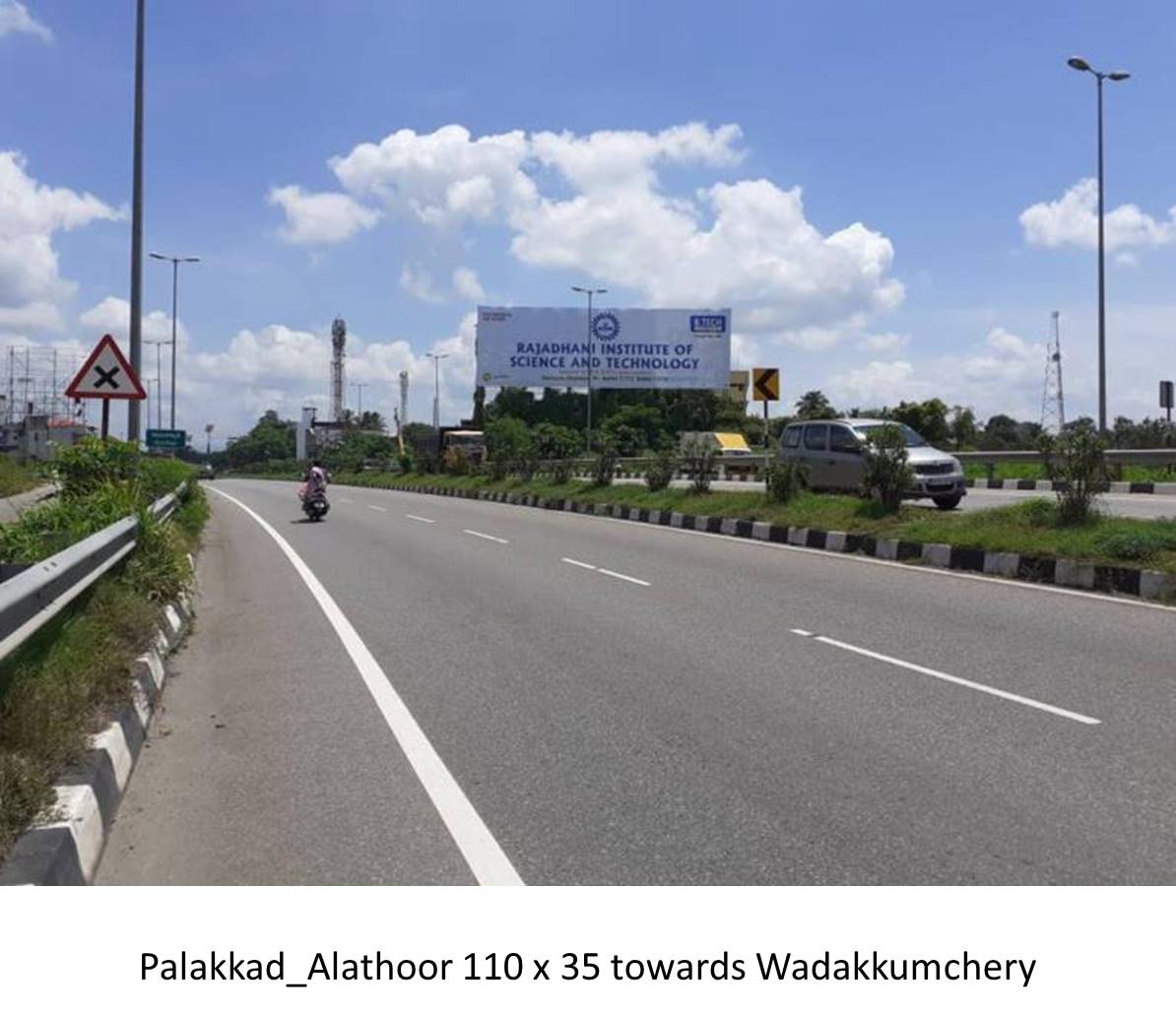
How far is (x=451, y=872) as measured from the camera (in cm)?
451

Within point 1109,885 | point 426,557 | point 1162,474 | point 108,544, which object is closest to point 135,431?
point 426,557

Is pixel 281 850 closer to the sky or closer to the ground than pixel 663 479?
closer to the ground

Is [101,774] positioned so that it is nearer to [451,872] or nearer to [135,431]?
[451,872]

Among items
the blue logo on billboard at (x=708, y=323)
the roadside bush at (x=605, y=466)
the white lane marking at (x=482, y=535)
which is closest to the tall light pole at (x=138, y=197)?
the white lane marking at (x=482, y=535)

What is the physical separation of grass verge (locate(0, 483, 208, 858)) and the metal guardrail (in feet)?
0.79

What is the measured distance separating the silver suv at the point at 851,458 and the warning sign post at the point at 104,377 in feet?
36.6

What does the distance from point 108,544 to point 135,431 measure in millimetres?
10506

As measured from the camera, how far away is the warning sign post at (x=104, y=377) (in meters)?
14.4

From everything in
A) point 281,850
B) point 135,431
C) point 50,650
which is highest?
point 135,431

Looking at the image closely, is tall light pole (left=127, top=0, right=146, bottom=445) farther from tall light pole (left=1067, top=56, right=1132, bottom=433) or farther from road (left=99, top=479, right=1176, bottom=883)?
tall light pole (left=1067, top=56, right=1132, bottom=433)

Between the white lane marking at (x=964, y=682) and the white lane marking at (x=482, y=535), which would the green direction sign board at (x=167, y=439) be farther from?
the white lane marking at (x=964, y=682)

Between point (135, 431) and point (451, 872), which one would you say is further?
point (135, 431)

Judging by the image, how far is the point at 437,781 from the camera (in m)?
5.76

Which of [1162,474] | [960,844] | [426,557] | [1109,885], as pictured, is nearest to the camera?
[1109,885]
